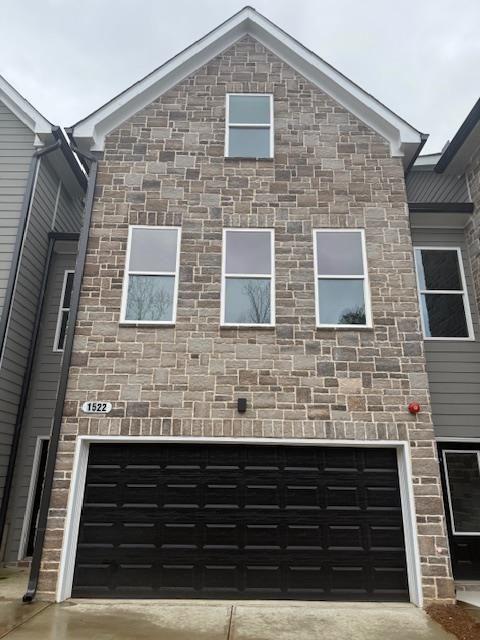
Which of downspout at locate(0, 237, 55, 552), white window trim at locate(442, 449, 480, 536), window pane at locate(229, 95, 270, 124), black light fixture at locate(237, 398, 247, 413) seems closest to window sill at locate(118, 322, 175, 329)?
black light fixture at locate(237, 398, 247, 413)

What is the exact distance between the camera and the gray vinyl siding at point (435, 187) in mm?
9930

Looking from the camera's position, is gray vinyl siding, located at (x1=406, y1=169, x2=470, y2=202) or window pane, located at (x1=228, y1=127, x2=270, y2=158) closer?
window pane, located at (x1=228, y1=127, x2=270, y2=158)

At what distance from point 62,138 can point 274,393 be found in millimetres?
7222

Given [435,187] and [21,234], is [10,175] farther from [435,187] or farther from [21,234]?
[435,187]

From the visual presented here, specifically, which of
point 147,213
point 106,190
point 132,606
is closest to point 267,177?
point 147,213

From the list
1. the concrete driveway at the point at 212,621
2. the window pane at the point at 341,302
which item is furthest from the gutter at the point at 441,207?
the concrete driveway at the point at 212,621

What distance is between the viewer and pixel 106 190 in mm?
8445

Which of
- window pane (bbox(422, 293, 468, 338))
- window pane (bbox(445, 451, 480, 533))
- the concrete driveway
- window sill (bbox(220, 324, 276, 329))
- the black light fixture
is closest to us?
the concrete driveway

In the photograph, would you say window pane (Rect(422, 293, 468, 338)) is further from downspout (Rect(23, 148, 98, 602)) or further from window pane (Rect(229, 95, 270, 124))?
downspout (Rect(23, 148, 98, 602))

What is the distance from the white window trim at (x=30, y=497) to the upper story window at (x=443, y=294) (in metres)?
7.92

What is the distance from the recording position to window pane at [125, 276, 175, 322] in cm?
777

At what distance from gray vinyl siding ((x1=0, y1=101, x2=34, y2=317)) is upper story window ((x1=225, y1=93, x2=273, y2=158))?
4.37 meters

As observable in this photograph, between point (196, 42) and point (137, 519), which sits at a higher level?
point (196, 42)

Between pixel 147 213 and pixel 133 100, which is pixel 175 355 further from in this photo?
pixel 133 100
